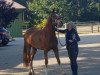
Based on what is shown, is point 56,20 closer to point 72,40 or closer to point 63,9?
point 72,40

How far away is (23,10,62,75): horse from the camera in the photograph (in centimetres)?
1495

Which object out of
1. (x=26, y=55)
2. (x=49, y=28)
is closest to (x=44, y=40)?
(x=49, y=28)

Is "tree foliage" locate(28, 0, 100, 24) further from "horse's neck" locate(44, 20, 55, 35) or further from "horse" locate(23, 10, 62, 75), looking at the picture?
"horse's neck" locate(44, 20, 55, 35)

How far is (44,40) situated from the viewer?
1551 centimetres

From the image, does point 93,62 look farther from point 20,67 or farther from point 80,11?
point 80,11

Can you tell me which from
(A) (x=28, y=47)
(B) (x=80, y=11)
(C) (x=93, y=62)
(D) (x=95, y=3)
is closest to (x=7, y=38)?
(C) (x=93, y=62)

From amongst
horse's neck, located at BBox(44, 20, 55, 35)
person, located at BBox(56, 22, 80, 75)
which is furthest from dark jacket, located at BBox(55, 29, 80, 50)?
horse's neck, located at BBox(44, 20, 55, 35)

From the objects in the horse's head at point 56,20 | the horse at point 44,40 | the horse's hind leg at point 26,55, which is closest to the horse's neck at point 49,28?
the horse at point 44,40

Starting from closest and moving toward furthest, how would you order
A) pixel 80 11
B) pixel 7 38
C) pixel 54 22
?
pixel 54 22
pixel 7 38
pixel 80 11

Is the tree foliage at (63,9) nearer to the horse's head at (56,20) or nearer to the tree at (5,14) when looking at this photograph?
the tree at (5,14)

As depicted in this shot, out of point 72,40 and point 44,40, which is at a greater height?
point 72,40

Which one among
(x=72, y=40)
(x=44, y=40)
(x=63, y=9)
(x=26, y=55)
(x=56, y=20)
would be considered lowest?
(x=63, y=9)

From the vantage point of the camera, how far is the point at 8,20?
1755 centimetres

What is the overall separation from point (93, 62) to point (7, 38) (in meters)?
16.0
